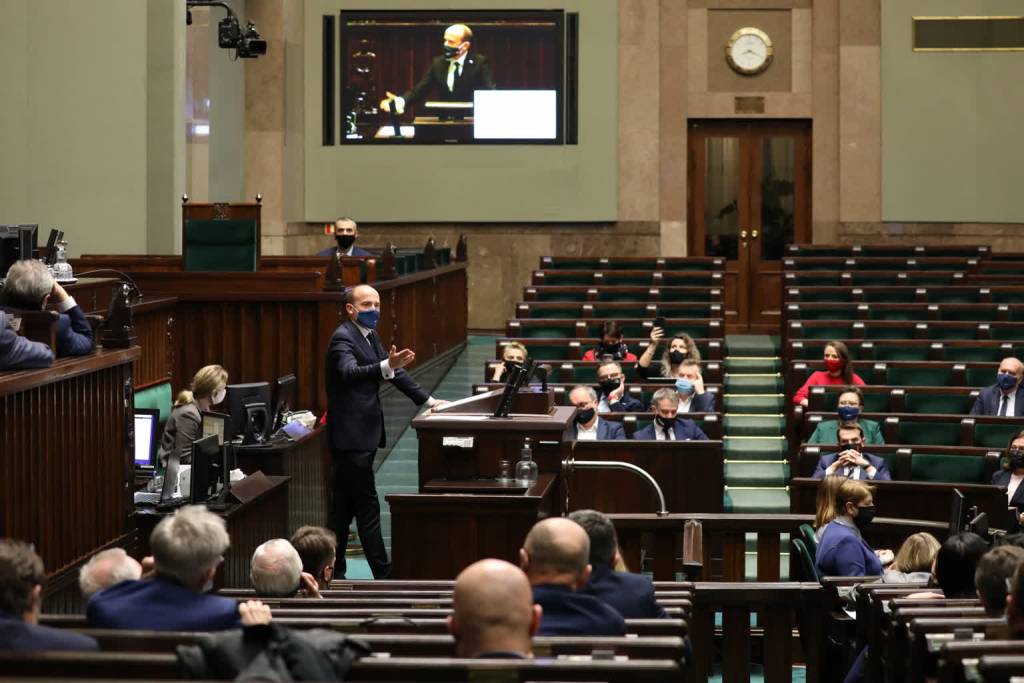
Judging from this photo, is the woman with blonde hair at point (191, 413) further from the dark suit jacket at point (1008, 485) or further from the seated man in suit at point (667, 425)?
the dark suit jacket at point (1008, 485)

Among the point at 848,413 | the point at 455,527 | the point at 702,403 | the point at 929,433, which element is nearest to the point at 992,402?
the point at 929,433

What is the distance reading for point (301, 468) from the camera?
8.30 metres

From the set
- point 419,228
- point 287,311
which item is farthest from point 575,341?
point 419,228

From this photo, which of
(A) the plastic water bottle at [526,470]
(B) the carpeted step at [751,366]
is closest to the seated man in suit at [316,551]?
(A) the plastic water bottle at [526,470]

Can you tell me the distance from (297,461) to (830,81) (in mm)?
11472

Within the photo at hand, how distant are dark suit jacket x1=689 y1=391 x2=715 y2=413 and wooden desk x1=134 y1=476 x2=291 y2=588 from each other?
339 centimetres

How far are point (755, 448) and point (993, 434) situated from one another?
2578mm

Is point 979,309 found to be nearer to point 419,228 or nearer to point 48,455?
point 419,228

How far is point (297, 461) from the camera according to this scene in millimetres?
8172

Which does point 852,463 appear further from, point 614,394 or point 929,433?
point 614,394

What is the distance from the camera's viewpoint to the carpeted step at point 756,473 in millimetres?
10773

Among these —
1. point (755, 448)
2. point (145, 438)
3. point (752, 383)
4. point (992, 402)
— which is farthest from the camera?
point (752, 383)

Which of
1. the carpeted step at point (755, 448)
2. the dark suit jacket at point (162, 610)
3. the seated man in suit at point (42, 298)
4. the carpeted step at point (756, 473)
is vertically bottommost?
the carpeted step at point (756, 473)

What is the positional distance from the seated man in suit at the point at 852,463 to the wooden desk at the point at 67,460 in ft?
12.5
